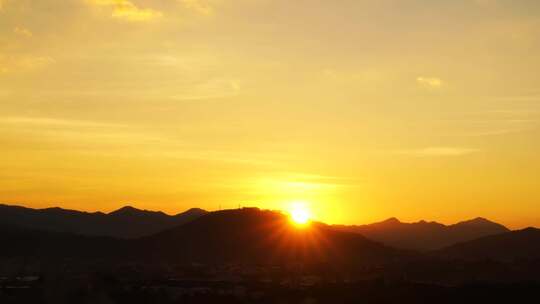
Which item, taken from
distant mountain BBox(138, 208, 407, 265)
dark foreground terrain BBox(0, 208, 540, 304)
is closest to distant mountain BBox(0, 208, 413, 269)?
distant mountain BBox(138, 208, 407, 265)

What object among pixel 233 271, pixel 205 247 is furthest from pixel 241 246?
pixel 233 271

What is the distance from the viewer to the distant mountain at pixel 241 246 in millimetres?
177250

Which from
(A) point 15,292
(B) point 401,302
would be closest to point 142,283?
(A) point 15,292

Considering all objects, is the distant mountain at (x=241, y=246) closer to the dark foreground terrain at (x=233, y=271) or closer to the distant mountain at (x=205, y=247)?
the distant mountain at (x=205, y=247)

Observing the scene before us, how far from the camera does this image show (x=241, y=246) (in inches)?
7190

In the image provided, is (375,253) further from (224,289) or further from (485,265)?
(224,289)

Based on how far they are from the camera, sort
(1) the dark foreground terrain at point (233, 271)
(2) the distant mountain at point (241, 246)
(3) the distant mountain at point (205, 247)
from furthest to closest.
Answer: (2) the distant mountain at point (241, 246) < (3) the distant mountain at point (205, 247) < (1) the dark foreground terrain at point (233, 271)

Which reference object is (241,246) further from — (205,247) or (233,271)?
(233,271)

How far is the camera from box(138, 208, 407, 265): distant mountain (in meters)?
177

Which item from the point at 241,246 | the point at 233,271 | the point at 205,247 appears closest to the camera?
the point at 233,271

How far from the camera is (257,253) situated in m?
179

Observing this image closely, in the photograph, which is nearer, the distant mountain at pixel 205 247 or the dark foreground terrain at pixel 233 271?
the dark foreground terrain at pixel 233 271

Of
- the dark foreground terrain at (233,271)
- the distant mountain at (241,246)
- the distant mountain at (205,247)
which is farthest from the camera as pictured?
the distant mountain at (241,246)

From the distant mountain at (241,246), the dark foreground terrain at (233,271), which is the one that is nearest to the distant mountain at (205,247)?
the distant mountain at (241,246)
